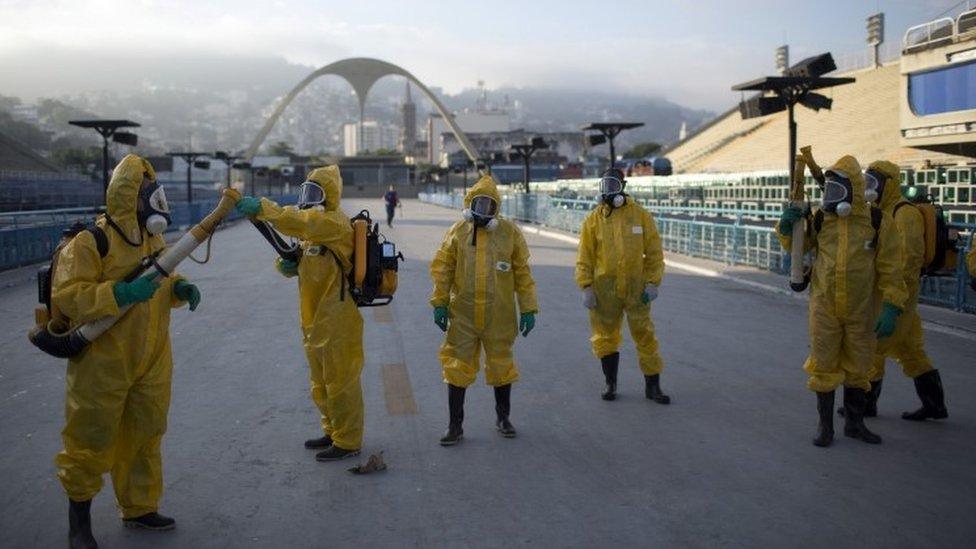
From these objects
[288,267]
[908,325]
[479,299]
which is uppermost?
[288,267]

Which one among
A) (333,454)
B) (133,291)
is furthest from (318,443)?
(133,291)

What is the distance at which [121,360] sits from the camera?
4.23 m

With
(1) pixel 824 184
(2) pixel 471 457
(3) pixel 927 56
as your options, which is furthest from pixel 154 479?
(3) pixel 927 56

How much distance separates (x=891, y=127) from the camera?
4388cm

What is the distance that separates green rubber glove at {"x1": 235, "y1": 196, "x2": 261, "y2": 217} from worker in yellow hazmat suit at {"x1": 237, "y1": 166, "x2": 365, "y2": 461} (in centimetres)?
45

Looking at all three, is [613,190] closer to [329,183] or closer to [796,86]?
[329,183]

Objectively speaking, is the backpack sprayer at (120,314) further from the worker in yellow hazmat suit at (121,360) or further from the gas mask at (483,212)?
the gas mask at (483,212)

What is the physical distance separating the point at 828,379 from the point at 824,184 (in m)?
1.40

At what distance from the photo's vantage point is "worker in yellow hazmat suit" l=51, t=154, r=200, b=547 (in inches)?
164

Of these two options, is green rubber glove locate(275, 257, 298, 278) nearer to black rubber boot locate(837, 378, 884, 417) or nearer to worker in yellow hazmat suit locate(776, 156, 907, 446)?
worker in yellow hazmat suit locate(776, 156, 907, 446)

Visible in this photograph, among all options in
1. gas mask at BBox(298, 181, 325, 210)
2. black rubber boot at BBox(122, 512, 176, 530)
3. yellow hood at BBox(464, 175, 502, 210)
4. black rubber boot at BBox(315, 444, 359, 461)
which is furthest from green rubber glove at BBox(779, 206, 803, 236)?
black rubber boot at BBox(122, 512, 176, 530)

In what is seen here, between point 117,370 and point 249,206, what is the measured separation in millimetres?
1105

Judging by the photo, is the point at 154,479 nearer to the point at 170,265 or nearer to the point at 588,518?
the point at 170,265

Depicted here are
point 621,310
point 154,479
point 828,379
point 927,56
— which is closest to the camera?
point 154,479
